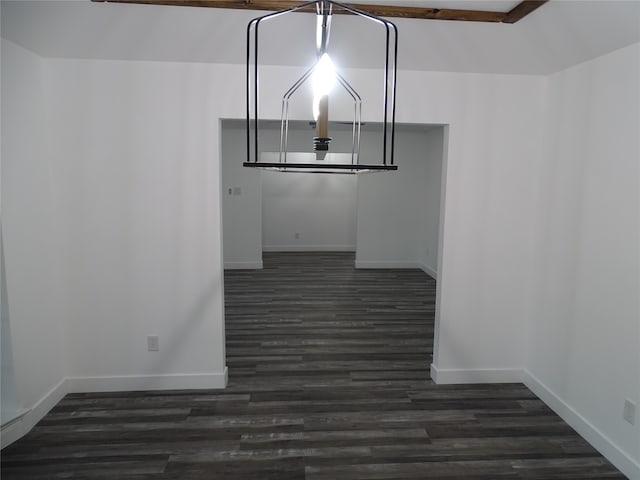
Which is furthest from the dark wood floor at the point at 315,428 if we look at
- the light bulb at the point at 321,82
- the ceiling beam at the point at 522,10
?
the ceiling beam at the point at 522,10

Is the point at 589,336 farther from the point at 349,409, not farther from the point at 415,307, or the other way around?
the point at 415,307

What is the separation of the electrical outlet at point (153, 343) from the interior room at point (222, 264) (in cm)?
1

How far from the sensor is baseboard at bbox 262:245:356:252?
912 centimetres

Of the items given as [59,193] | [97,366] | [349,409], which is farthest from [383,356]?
[59,193]

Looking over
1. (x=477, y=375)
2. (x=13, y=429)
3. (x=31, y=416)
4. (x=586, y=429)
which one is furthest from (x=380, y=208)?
(x=13, y=429)

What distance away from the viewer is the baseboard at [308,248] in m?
9.12

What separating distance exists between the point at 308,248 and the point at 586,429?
22.5ft

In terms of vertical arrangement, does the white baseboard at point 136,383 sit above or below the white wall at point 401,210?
below

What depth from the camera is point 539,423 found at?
2.87 metres

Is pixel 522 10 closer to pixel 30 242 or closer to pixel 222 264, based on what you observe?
pixel 222 264

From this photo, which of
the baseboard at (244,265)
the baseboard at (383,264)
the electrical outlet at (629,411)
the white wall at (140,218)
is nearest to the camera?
the electrical outlet at (629,411)

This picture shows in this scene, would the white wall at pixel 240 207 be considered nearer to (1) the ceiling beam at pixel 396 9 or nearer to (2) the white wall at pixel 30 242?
(2) the white wall at pixel 30 242

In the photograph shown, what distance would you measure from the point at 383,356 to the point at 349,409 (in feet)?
3.12

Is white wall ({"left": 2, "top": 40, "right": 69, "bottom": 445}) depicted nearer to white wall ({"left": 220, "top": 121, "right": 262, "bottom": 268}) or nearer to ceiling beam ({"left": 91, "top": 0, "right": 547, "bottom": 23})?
ceiling beam ({"left": 91, "top": 0, "right": 547, "bottom": 23})
